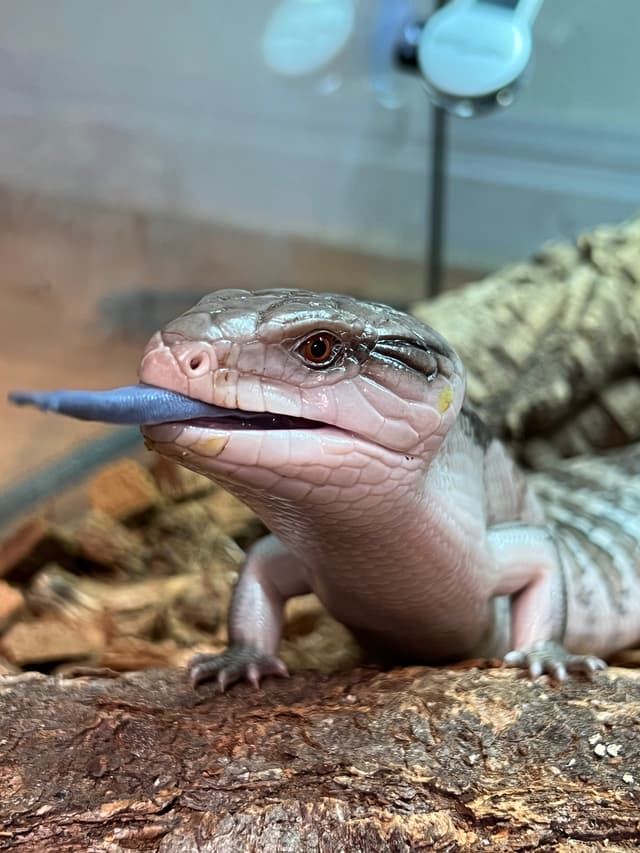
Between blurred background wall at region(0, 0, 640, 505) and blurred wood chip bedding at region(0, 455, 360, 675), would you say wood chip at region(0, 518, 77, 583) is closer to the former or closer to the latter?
blurred wood chip bedding at region(0, 455, 360, 675)

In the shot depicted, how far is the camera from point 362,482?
4.82 feet

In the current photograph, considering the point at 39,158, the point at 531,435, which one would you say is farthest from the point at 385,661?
the point at 39,158

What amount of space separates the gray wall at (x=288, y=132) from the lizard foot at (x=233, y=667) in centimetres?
181

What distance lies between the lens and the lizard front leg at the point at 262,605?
1.88 metres

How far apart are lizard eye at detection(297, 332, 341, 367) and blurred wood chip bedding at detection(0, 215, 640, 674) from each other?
1084 millimetres

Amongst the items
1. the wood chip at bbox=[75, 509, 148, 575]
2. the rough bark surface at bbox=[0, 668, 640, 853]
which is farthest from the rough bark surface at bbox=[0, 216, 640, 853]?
the wood chip at bbox=[75, 509, 148, 575]

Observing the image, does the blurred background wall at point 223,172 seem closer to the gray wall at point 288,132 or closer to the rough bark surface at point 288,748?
the gray wall at point 288,132

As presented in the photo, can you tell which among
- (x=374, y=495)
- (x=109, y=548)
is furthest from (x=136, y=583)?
(x=374, y=495)

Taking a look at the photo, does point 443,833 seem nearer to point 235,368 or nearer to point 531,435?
point 235,368

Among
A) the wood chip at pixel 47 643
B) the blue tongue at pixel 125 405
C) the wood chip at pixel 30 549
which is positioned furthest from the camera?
the wood chip at pixel 30 549

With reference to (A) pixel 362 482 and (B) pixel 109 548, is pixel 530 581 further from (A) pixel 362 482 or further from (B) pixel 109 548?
(B) pixel 109 548

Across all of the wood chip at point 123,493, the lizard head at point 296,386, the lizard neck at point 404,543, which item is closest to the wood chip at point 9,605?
the wood chip at point 123,493

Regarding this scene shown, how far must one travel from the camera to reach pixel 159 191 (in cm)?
327

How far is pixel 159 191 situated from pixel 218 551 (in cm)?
143
